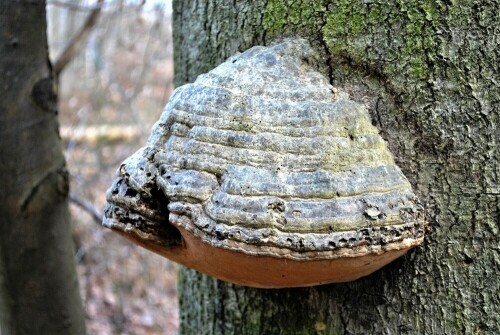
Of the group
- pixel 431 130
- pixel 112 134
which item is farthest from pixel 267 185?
pixel 112 134

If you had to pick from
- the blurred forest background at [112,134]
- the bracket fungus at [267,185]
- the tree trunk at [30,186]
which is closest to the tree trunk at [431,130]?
the bracket fungus at [267,185]

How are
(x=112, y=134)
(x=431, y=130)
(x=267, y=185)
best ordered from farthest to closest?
(x=112, y=134) < (x=431, y=130) < (x=267, y=185)

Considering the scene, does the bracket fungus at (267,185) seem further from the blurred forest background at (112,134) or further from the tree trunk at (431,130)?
the blurred forest background at (112,134)

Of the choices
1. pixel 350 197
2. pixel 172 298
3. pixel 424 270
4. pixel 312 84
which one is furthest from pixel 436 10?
pixel 172 298

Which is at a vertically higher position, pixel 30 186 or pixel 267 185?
pixel 267 185

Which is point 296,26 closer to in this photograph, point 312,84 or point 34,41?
point 312,84

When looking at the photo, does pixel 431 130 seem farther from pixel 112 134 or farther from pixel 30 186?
pixel 112 134
